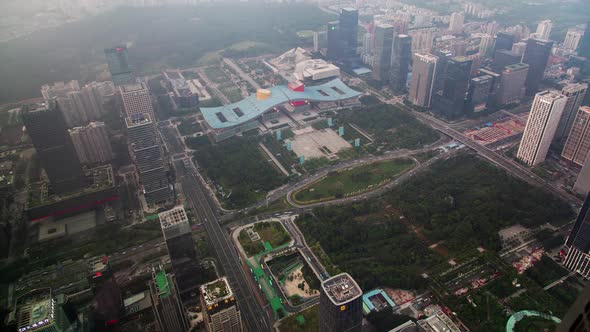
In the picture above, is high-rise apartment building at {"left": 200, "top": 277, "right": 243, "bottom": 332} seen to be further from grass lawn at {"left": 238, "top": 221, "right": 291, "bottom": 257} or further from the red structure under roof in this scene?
the red structure under roof

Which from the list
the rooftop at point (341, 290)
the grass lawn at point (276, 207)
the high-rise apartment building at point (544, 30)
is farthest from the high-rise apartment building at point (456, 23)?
the rooftop at point (341, 290)

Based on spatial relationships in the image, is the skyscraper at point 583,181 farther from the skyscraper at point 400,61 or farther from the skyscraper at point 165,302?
the skyscraper at point 165,302

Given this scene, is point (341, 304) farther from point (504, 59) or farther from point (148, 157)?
point (504, 59)

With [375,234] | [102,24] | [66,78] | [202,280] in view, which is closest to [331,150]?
[375,234]

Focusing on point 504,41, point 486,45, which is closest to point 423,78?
point 504,41

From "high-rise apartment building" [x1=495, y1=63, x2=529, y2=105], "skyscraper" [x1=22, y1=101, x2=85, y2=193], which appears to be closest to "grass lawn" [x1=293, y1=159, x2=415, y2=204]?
"high-rise apartment building" [x1=495, y1=63, x2=529, y2=105]
